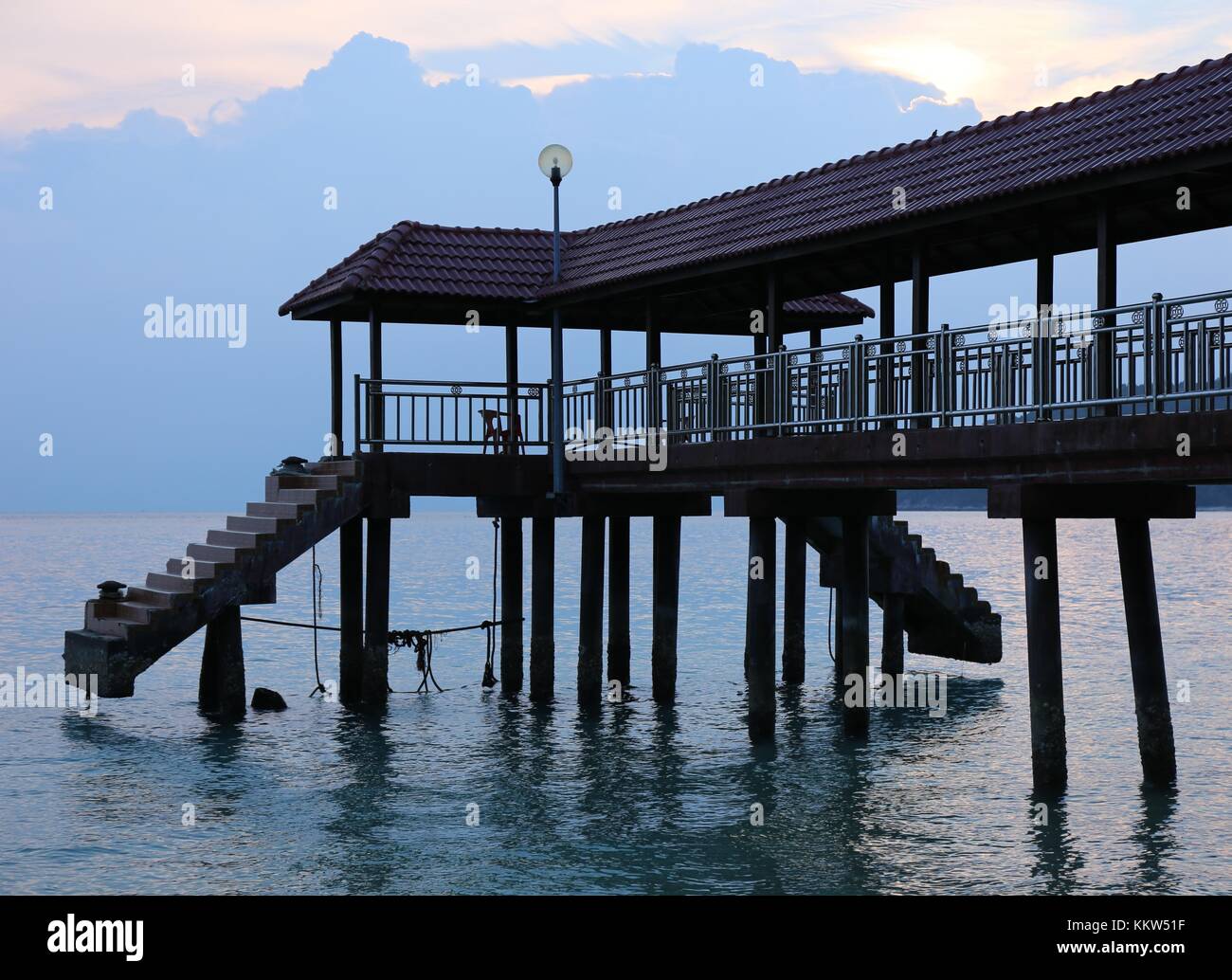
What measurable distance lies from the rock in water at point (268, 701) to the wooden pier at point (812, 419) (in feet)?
3.67

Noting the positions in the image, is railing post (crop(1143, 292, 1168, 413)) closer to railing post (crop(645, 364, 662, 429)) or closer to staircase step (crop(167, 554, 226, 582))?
railing post (crop(645, 364, 662, 429))

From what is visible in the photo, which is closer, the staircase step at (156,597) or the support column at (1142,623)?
the support column at (1142,623)

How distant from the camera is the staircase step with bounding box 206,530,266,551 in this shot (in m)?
21.3

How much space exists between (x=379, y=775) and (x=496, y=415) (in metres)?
6.18

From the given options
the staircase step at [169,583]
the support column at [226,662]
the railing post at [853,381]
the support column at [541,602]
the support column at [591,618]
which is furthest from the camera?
the support column at [541,602]

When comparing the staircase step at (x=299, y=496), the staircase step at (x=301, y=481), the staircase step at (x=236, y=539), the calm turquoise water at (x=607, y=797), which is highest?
the staircase step at (x=301, y=481)

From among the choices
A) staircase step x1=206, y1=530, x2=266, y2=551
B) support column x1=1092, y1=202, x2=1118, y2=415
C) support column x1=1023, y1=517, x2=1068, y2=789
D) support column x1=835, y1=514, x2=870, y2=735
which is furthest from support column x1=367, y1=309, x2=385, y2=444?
support column x1=1092, y1=202, x2=1118, y2=415

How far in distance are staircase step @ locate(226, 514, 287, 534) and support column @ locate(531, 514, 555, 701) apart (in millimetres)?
3992

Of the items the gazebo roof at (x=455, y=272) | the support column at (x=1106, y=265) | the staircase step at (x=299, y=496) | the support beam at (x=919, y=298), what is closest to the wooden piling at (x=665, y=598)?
the gazebo roof at (x=455, y=272)

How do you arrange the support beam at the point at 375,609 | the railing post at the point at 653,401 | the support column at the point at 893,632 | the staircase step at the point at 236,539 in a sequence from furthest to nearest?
the support column at the point at 893,632 → the support beam at the point at 375,609 → the staircase step at the point at 236,539 → the railing post at the point at 653,401

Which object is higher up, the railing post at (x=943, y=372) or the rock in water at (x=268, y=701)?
the railing post at (x=943, y=372)

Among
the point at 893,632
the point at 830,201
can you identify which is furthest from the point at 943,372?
the point at 893,632

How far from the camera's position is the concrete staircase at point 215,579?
20016mm

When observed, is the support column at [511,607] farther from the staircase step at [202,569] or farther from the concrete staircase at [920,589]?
the staircase step at [202,569]
